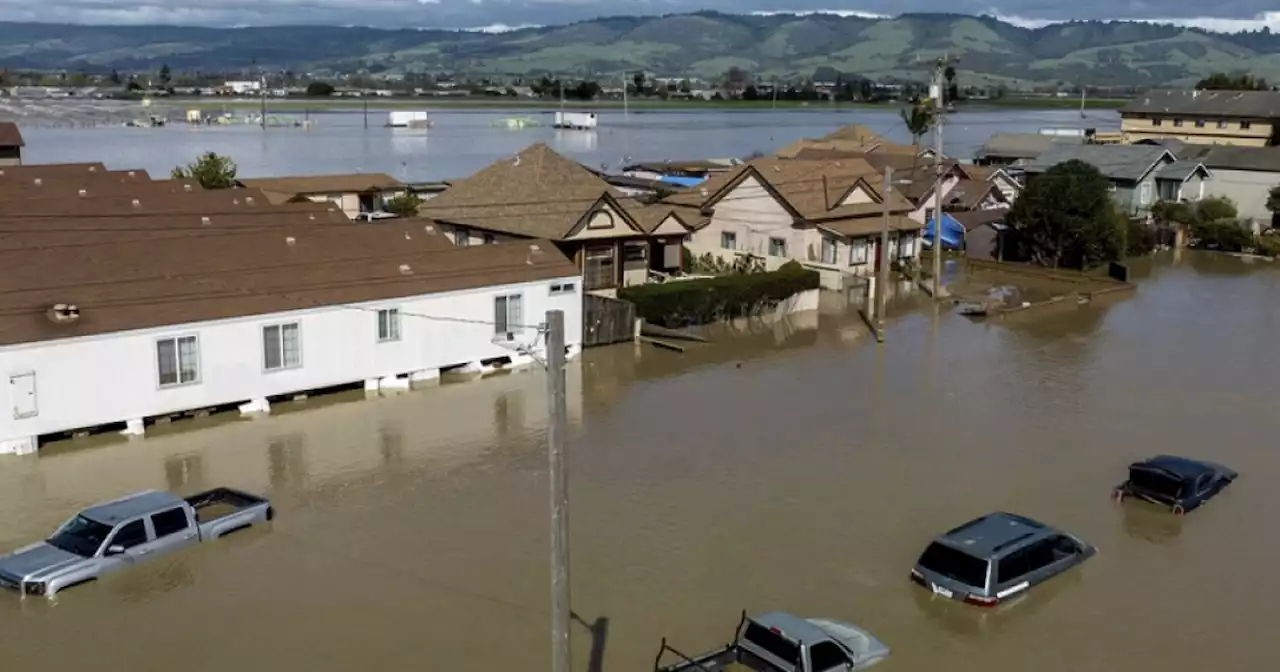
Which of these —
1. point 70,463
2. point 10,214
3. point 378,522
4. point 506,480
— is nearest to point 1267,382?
point 506,480

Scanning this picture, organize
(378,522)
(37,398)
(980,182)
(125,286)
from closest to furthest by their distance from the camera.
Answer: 1. (378,522)
2. (37,398)
3. (125,286)
4. (980,182)

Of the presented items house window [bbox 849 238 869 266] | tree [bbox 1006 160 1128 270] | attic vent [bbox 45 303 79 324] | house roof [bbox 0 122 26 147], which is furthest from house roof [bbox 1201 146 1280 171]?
house roof [bbox 0 122 26 147]

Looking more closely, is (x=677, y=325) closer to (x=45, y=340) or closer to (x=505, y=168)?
(x=505, y=168)

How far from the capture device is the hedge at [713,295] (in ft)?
107

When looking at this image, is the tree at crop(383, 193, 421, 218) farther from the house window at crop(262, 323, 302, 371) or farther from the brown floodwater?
the house window at crop(262, 323, 302, 371)

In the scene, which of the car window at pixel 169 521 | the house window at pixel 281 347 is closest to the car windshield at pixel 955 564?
the car window at pixel 169 521

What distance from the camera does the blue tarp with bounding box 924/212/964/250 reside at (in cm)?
5091

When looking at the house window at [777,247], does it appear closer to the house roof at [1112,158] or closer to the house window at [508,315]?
the house window at [508,315]

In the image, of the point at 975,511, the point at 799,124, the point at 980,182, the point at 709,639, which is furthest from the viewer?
the point at 799,124

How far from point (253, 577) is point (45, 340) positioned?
778 centimetres

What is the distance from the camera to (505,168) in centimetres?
4003

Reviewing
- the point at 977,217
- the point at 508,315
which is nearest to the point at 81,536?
the point at 508,315

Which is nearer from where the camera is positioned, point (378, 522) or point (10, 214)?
point (378, 522)

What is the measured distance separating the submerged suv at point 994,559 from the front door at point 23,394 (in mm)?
15453
